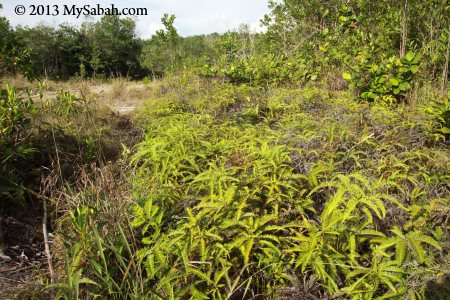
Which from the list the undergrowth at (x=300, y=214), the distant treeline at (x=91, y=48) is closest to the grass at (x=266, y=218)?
the undergrowth at (x=300, y=214)

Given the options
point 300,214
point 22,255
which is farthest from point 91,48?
point 300,214

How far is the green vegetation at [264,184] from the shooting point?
1438 millimetres

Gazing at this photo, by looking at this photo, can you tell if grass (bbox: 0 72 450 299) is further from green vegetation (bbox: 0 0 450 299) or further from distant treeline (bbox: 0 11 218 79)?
distant treeline (bbox: 0 11 218 79)

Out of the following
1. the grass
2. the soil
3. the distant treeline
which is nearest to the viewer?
the grass

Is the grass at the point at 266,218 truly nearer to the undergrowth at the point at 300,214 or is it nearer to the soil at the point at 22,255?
the undergrowth at the point at 300,214

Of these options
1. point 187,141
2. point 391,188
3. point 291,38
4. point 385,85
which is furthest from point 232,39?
point 391,188

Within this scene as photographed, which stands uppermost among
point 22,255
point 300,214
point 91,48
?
point 91,48

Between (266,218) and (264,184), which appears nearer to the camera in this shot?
(266,218)

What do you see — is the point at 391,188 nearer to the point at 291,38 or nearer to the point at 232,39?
the point at 291,38

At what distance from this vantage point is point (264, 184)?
6.05 ft

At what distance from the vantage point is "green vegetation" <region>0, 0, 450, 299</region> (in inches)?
56.6

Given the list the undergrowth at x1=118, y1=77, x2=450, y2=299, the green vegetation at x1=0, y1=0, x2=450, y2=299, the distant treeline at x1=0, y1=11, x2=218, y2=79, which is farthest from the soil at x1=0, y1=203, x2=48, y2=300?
the distant treeline at x1=0, y1=11, x2=218, y2=79

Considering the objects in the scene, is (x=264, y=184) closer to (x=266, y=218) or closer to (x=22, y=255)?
(x=266, y=218)

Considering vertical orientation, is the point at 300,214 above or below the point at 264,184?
below
